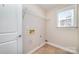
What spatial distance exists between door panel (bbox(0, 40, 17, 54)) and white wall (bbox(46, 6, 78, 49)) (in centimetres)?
45

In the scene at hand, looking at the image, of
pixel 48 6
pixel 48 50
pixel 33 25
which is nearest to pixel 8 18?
pixel 33 25

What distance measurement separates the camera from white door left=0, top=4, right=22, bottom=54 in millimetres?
1096

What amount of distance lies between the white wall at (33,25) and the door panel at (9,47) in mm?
127

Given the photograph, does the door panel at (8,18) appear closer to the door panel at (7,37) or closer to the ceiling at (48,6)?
the door panel at (7,37)

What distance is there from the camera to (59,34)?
1237 millimetres

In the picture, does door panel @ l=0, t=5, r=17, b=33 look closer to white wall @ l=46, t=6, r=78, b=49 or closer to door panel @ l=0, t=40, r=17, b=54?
door panel @ l=0, t=40, r=17, b=54

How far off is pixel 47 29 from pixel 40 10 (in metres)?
0.27

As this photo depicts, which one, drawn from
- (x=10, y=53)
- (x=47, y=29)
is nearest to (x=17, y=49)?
(x=10, y=53)

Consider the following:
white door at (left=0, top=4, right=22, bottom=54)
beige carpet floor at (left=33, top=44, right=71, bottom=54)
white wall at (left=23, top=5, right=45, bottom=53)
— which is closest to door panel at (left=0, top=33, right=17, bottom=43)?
Result: white door at (left=0, top=4, right=22, bottom=54)

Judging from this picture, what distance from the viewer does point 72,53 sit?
120 centimetres

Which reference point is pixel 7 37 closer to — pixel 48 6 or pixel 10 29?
pixel 10 29

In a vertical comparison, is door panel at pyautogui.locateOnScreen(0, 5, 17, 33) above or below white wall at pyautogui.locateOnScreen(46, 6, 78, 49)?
above
